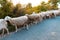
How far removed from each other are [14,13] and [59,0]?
6.98 m

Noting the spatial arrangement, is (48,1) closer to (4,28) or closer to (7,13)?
(7,13)

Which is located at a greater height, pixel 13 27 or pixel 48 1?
pixel 48 1

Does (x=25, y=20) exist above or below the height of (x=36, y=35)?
above

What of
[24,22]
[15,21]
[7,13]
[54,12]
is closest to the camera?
[15,21]

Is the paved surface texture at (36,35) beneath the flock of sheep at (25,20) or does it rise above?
beneath

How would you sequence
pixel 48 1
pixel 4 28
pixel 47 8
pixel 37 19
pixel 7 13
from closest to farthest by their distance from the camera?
pixel 4 28, pixel 7 13, pixel 37 19, pixel 47 8, pixel 48 1

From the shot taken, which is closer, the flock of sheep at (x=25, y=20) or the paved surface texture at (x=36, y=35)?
the paved surface texture at (x=36, y=35)

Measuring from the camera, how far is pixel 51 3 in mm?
13633

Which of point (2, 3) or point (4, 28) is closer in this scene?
point (4, 28)

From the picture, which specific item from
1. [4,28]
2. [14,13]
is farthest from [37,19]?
[4,28]

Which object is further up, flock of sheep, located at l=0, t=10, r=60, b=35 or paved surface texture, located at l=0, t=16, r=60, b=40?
flock of sheep, located at l=0, t=10, r=60, b=35

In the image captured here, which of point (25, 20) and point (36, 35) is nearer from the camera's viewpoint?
point (36, 35)

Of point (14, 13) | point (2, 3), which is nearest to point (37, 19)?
point (14, 13)

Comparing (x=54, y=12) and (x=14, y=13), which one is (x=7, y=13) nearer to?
(x=14, y=13)
